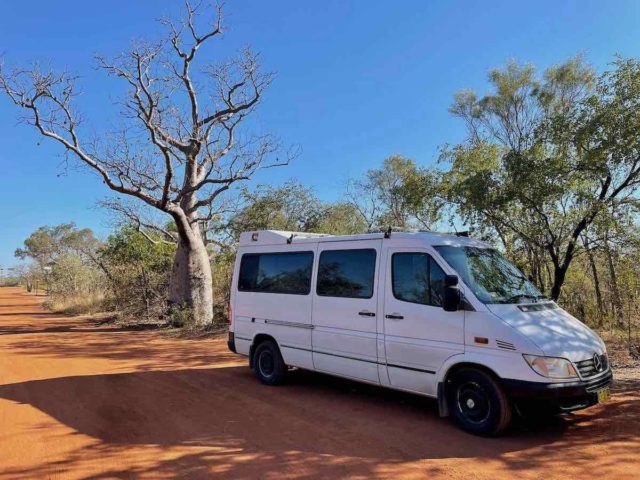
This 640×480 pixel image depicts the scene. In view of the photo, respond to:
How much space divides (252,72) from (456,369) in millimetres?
14858

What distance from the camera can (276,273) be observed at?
8133 millimetres

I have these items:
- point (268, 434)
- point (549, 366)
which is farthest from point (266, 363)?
point (549, 366)

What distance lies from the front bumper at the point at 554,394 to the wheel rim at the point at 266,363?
158 inches

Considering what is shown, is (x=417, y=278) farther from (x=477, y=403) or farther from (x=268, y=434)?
(x=268, y=434)

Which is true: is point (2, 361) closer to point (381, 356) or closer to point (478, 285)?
point (381, 356)

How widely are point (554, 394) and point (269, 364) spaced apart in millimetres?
4511

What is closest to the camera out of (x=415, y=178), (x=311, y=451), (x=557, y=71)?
(x=311, y=451)

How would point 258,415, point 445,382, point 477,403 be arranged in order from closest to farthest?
point 477,403 → point 445,382 → point 258,415

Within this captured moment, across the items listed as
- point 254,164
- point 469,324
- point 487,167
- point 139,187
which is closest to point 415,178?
point 487,167

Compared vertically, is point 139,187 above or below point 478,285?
above

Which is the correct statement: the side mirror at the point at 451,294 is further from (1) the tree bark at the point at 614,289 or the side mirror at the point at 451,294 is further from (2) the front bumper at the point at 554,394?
(1) the tree bark at the point at 614,289

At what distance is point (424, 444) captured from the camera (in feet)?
16.9

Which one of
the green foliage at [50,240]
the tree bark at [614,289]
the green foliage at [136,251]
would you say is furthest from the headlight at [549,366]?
the green foliage at [50,240]

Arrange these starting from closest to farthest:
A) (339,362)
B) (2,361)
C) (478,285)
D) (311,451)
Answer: (311,451) < (478,285) < (339,362) < (2,361)
